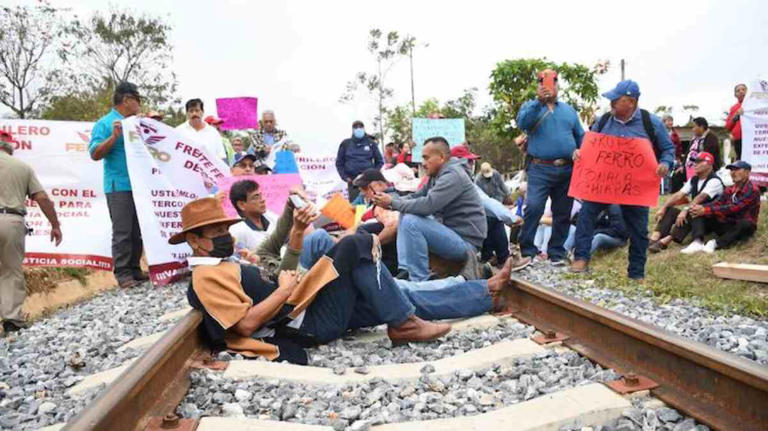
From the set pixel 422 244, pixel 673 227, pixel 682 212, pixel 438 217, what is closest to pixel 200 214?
pixel 422 244

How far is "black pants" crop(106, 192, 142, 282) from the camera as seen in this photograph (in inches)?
249

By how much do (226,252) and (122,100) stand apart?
149 inches

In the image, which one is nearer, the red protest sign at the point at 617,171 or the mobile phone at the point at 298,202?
the mobile phone at the point at 298,202

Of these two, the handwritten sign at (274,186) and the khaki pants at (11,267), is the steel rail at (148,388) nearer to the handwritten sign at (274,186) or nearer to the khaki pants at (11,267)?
the handwritten sign at (274,186)

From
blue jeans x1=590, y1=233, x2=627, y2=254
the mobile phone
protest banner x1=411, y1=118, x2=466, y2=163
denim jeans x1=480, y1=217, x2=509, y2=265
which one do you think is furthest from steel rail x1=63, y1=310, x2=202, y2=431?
protest banner x1=411, y1=118, x2=466, y2=163

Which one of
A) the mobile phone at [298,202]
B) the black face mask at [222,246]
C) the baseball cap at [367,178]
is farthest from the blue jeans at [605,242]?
the black face mask at [222,246]

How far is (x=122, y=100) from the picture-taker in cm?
636

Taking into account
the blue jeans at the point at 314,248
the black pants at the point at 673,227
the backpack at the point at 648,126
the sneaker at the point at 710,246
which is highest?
the backpack at the point at 648,126

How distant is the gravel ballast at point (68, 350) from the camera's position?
286 centimetres

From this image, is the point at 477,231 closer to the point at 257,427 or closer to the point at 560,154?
the point at 560,154

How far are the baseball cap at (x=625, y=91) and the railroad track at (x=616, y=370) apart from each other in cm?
271

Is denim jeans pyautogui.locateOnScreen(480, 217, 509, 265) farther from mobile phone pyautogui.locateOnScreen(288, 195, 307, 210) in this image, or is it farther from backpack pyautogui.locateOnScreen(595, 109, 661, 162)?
mobile phone pyautogui.locateOnScreen(288, 195, 307, 210)

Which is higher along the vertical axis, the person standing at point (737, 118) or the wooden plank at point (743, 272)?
the person standing at point (737, 118)

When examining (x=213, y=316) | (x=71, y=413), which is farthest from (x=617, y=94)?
(x=71, y=413)
